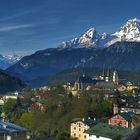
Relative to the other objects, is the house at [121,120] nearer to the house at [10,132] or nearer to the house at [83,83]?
the house at [10,132]

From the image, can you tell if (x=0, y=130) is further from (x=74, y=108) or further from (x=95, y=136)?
(x=74, y=108)

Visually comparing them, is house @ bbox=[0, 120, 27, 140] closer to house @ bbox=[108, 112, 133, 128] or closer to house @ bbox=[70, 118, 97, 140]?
house @ bbox=[70, 118, 97, 140]

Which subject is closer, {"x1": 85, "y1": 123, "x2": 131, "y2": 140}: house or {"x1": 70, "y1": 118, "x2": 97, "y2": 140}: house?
{"x1": 85, "y1": 123, "x2": 131, "y2": 140}: house

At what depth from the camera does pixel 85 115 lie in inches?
2800

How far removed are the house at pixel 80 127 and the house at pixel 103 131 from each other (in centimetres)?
298

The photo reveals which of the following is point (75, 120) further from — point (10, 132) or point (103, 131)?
point (10, 132)

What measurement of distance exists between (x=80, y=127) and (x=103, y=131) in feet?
26.8

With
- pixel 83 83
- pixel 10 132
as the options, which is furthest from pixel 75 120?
pixel 83 83

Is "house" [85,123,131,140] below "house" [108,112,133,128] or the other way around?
below

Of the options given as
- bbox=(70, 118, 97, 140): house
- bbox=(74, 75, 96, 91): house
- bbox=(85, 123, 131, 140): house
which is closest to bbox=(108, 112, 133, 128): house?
bbox=(70, 118, 97, 140): house

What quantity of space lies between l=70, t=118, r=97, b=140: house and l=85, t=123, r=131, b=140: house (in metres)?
2.98

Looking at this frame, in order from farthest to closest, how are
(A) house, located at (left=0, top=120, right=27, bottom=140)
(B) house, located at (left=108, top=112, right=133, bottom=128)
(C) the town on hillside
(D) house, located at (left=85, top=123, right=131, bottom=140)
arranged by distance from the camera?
(B) house, located at (left=108, top=112, right=133, bottom=128) < (C) the town on hillside < (A) house, located at (left=0, top=120, right=27, bottom=140) < (D) house, located at (left=85, top=123, right=131, bottom=140)

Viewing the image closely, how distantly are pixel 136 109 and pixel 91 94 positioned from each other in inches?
375

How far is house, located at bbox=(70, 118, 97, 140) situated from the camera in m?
60.0
